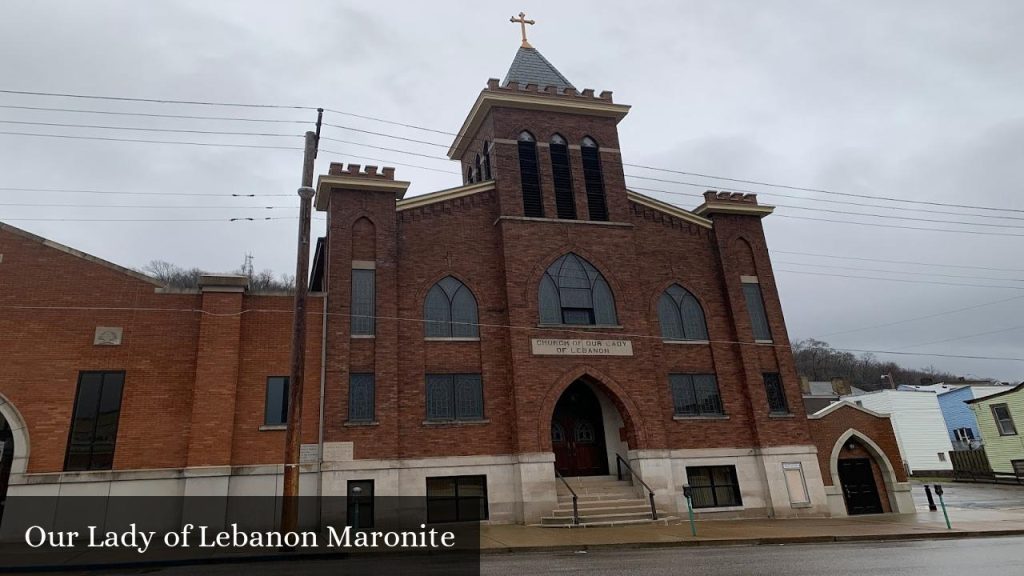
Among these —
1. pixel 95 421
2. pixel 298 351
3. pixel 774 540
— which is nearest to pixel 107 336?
Answer: pixel 95 421

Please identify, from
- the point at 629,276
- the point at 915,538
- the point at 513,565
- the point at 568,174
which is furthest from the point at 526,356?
the point at 915,538

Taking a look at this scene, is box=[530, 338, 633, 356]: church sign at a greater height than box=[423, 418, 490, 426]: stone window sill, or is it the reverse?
box=[530, 338, 633, 356]: church sign

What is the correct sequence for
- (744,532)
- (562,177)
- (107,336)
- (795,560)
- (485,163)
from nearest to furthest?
(795,560)
(744,532)
(107,336)
(562,177)
(485,163)

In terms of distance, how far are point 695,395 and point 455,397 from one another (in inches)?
353

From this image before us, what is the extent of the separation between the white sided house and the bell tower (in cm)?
3820

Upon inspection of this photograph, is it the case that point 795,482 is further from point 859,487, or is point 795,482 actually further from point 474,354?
point 474,354

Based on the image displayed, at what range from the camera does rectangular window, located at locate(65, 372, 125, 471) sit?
17.6 m

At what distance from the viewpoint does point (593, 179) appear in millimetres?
25234

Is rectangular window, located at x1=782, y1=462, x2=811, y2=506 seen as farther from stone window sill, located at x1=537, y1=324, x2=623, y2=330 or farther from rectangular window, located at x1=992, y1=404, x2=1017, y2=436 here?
rectangular window, located at x1=992, y1=404, x2=1017, y2=436

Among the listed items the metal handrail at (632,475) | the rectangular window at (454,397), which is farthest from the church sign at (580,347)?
the metal handrail at (632,475)

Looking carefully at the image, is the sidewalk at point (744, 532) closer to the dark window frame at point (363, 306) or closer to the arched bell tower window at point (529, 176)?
the dark window frame at point (363, 306)

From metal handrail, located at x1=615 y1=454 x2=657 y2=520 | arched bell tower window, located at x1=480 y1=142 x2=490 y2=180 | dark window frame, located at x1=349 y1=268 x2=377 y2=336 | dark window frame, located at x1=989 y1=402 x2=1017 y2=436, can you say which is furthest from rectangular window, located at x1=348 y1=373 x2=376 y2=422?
dark window frame, located at x1=989 y1=402 x2=1017 y2=436

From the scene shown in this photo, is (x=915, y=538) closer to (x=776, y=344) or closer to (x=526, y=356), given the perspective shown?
(x=776, y=344)

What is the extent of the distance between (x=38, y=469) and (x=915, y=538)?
22.9 meters
